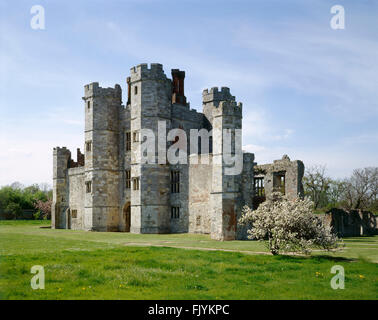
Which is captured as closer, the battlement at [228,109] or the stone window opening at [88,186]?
the battlement at [228,109]

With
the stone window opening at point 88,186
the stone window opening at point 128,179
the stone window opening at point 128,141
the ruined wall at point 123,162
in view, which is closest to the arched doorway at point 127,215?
the ruined wall at point 123,162

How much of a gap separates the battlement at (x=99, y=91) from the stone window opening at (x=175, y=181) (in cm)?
994

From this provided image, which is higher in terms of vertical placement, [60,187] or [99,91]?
[99,91]

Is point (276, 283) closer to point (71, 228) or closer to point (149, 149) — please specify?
point (149, 149)

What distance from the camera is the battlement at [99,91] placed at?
132 ft

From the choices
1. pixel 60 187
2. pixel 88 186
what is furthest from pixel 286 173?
pixel 60 187

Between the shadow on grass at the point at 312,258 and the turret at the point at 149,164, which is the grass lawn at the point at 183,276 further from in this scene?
the turret at the point at 149,164

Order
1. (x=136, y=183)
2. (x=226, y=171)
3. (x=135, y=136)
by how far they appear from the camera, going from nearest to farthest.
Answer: (x=226, y=171), (x=136, y=183), (x=135, y=136)

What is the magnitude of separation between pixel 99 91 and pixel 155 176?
1009 cm

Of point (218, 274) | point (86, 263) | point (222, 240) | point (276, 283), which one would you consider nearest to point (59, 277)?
point (86, 263)

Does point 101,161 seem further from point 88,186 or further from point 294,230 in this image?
point 294,230

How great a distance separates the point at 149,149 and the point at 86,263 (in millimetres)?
22592

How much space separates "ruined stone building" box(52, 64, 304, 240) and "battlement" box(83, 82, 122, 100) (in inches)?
3.5

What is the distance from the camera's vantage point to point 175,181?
36.2 meters
